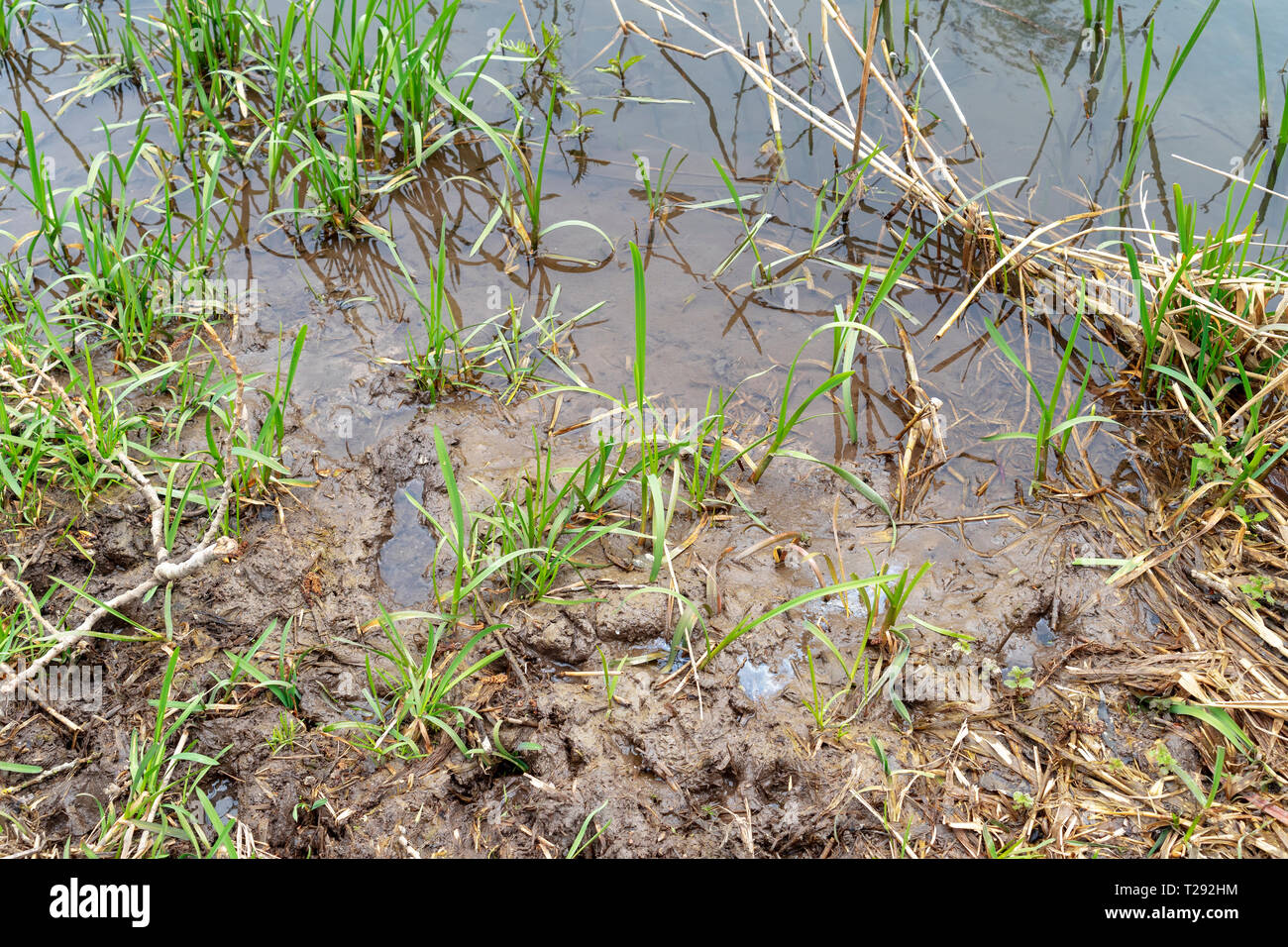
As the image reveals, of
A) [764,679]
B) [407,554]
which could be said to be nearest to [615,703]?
[764,679]

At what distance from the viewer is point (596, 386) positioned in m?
2.86

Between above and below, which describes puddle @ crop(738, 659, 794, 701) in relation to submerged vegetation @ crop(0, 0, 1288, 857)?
below

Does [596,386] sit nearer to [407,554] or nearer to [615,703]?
[407,554]

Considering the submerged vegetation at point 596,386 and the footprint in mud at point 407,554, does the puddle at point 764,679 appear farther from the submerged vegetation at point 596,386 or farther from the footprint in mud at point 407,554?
the footprint in mud at point 407,554

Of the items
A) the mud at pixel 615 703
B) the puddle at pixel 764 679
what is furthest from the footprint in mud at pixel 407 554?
the puddle at pixel 764 679

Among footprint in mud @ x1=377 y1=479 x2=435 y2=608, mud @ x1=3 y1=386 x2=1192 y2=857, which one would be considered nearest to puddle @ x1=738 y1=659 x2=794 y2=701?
mud @ x1=3 y1=386 x2=1192 y2=857

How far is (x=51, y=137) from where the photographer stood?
3541mm

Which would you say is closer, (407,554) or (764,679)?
(764,679)

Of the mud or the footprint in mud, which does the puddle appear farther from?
the footprint in mud

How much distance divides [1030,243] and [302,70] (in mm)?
3313

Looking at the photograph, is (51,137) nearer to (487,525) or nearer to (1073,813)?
(487,525)

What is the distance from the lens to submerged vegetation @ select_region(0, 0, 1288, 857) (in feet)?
6.93

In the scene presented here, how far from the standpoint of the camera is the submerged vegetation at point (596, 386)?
2.11 meters
